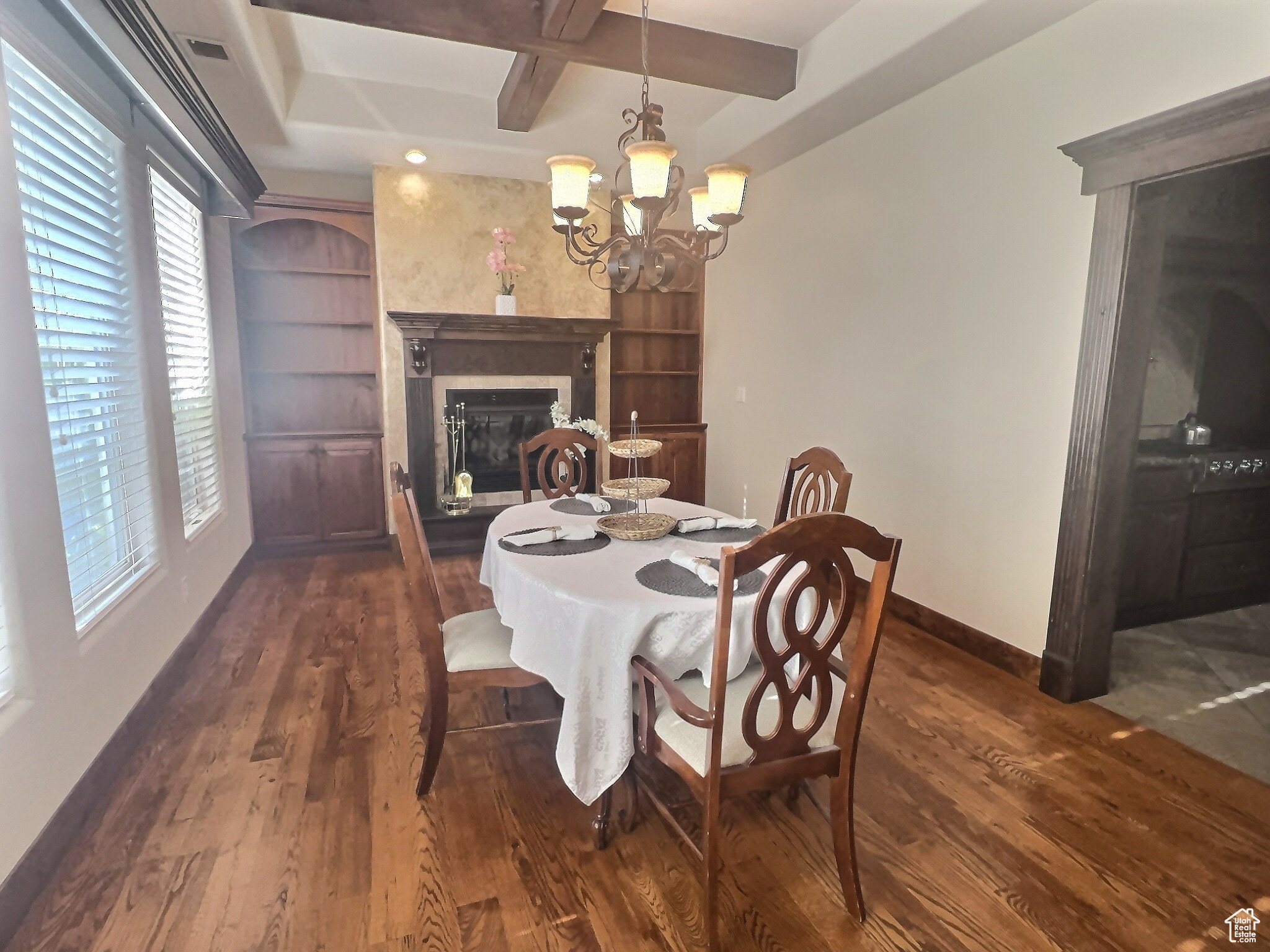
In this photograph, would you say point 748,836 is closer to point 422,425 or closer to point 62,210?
point 62,210

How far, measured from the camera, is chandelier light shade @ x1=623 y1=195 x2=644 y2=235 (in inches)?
89.7

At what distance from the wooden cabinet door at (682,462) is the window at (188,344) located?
291 centimetres

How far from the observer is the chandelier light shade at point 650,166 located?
6.32 feet

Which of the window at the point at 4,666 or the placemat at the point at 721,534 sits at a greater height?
the placemat at the point at 721,534

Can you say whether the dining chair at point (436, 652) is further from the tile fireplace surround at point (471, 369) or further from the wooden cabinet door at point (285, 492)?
the wooden cabinet door at point (285, 492)

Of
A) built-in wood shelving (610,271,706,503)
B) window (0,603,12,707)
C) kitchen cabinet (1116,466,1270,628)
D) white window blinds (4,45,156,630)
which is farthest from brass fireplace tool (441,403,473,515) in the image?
kitchen cabinet (1116,466,1270,628)

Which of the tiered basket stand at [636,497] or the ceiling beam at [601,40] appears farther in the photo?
the ceiling beam at [601,40]

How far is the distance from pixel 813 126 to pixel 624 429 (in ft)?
8.21

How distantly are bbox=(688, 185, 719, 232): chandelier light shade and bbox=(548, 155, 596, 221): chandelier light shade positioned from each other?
381 millimetres

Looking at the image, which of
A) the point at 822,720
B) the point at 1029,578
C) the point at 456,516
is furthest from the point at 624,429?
the point at 822,720

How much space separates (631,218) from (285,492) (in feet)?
11.0

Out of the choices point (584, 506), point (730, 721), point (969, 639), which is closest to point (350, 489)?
point (584, 506)

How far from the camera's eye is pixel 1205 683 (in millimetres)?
2754

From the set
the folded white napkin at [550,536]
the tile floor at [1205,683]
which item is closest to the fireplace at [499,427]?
the folded white napkin at [550,536]
